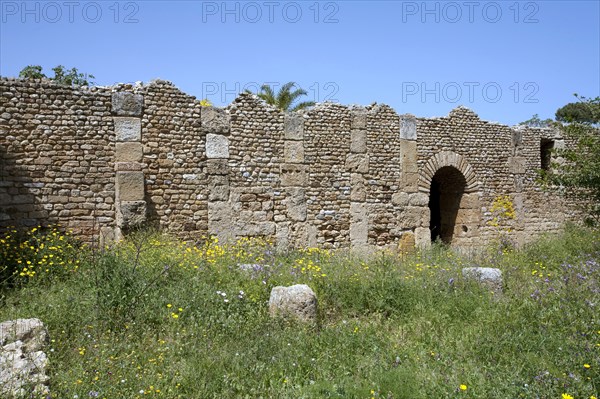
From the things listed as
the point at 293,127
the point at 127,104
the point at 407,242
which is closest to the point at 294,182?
the point at 293,127

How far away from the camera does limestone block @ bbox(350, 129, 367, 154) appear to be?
11.2 m

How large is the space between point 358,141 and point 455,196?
345cm

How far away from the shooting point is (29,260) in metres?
7.44

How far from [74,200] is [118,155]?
3.51ft

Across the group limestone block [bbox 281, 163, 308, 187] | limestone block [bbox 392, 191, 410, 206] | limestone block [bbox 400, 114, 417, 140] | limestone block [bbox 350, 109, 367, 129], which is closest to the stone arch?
limestone block [bbox 392, 191, 410, 206]

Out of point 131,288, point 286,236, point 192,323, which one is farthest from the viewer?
point 286,236

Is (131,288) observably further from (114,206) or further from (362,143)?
(362,143)

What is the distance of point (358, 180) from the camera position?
1116cm

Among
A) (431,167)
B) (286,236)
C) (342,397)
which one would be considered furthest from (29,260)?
(431,167)

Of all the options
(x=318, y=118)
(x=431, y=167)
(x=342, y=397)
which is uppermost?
(x=318, y=118)

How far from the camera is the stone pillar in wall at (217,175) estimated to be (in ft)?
31.9

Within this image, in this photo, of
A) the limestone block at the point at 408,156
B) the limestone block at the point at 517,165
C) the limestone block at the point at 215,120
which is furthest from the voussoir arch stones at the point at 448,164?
the limestone block at the point at 215,120

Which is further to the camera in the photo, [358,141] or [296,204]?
[358,141]

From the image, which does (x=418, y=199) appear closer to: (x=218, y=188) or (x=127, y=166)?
(x=218, y=188)
